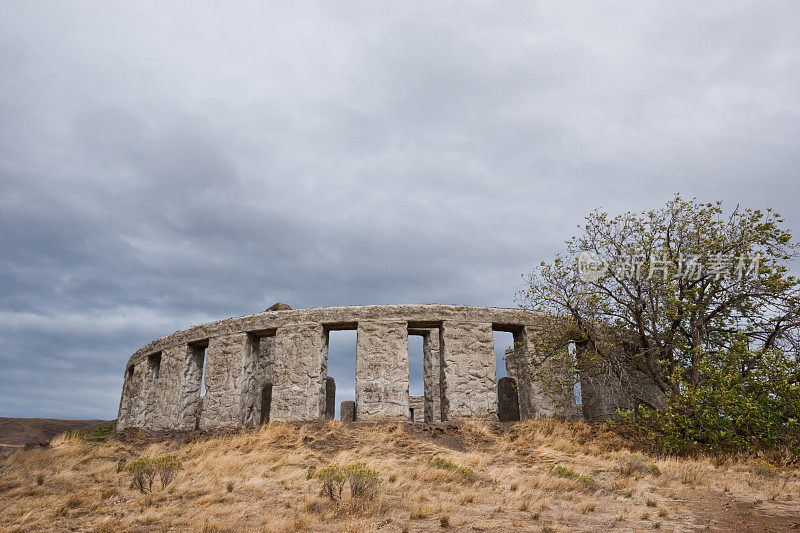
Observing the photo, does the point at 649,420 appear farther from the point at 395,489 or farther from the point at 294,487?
the point at 294,487

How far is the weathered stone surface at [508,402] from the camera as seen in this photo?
17.6 meters

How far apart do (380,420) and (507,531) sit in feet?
24.7

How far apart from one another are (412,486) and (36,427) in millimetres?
24940

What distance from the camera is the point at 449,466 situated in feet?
35.2

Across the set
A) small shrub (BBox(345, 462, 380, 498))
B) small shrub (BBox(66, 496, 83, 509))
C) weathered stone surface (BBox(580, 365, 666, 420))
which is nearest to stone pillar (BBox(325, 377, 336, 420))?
weathered stone surface (BBox(580, 365, 666, 420))

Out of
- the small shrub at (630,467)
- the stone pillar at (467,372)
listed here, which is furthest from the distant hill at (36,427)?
the small shrub at (630,467)

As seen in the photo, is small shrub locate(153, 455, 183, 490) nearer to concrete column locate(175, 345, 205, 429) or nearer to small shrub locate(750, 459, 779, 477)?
concrete column locate(175, 345, 205, 429)

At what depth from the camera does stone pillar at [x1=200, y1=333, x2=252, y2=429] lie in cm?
1608

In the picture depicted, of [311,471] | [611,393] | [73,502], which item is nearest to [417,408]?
[611,393]

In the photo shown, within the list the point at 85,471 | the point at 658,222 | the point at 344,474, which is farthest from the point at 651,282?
the point at 85,471

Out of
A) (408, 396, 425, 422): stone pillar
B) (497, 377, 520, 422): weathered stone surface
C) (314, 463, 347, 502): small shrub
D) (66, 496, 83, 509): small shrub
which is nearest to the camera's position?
(314, 463, 347, 502): small shrub

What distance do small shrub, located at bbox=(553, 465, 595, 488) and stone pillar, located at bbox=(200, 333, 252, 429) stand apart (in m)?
9.30

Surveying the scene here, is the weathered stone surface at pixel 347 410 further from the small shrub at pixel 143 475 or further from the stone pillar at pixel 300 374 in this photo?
the small shrub at pixel 143 475

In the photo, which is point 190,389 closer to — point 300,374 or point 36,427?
point 300,374
